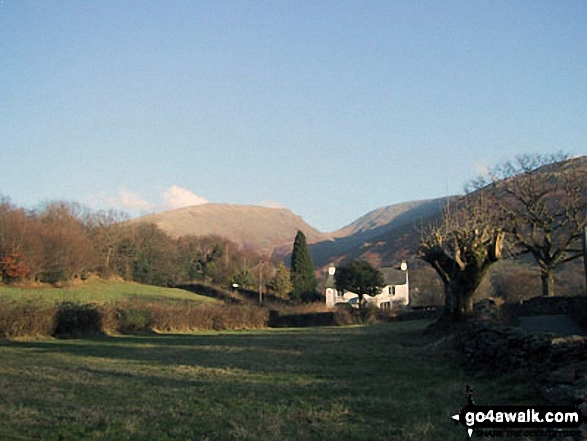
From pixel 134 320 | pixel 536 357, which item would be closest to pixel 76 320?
pixel 134 320

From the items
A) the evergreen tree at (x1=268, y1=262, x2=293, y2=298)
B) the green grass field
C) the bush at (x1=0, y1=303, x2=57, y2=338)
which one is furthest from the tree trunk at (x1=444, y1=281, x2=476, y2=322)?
the evergreen tree at (x1=268, y1=262, x2=293, y2=298)

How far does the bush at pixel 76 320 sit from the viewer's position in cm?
3006

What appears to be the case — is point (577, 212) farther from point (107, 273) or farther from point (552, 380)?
point (107, 273)

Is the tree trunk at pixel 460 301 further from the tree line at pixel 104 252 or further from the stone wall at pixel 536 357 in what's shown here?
the tree line at pixel 104 252

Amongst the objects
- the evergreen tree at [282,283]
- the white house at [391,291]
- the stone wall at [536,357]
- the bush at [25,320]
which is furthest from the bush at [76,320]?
the white house at [391,291]

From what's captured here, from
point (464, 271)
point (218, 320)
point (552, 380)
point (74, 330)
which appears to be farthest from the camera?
point (218, 320)

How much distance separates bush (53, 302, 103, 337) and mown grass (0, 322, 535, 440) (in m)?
15.5

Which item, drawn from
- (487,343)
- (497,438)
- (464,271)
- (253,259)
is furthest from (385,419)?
(253,259)

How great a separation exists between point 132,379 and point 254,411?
4795 millimetres

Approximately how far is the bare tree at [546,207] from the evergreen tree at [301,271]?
137ft

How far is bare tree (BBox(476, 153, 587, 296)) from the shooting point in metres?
30.9

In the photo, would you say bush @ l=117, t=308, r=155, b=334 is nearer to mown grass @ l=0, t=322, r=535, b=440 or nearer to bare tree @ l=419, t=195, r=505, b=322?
mown grass @ l=0, t=322, r=535, b=440

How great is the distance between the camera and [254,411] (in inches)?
304

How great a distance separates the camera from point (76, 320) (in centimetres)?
3077
